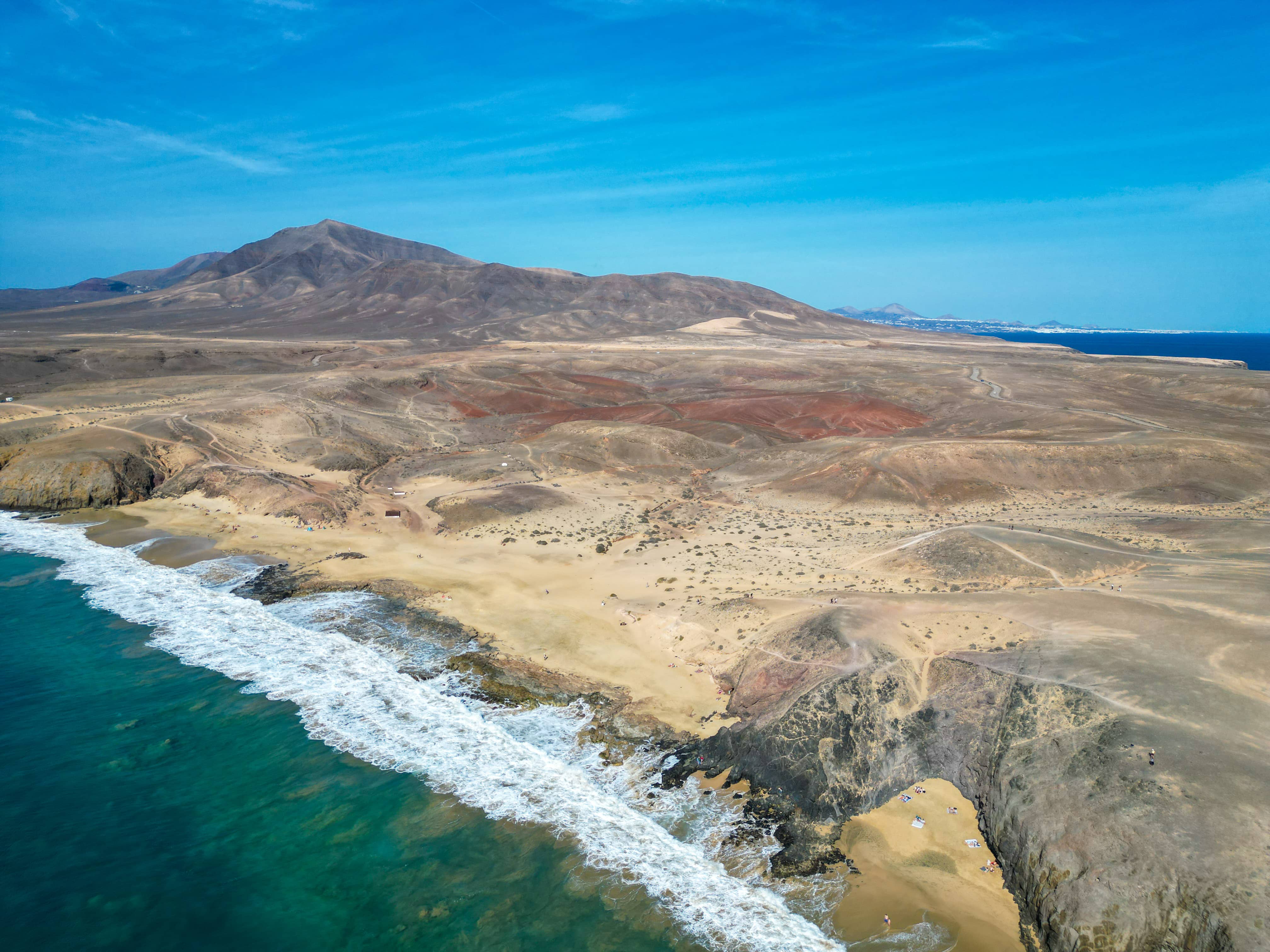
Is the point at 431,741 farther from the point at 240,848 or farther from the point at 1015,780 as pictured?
the point at 1015,780

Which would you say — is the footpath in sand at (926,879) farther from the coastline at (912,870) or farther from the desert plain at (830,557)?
the desert plain at (830,557)

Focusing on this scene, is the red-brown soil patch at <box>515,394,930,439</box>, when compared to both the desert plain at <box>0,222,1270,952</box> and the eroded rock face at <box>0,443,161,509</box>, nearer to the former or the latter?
the desert plain at <box>0,222,1270,952</box>

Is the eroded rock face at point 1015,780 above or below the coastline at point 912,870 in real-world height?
above

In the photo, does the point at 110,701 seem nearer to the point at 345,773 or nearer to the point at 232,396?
the point at 345,773

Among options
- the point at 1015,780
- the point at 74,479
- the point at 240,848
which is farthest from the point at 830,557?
the point at 74,479

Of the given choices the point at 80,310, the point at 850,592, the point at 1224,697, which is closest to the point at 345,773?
the point at 850,592

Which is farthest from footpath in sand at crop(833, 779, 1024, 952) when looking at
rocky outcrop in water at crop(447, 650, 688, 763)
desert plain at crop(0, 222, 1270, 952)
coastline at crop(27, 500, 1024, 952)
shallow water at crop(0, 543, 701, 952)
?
rocky outcrop in water at crop(447, 650, 688, 763)

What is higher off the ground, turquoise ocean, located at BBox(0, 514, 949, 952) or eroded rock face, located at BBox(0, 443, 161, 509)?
eroded rock face, located at BBox(0, 443, 161, 509)

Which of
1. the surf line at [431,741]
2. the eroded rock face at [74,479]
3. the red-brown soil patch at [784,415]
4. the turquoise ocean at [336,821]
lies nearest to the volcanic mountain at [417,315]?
the red-brown soil patch at [784,415]
